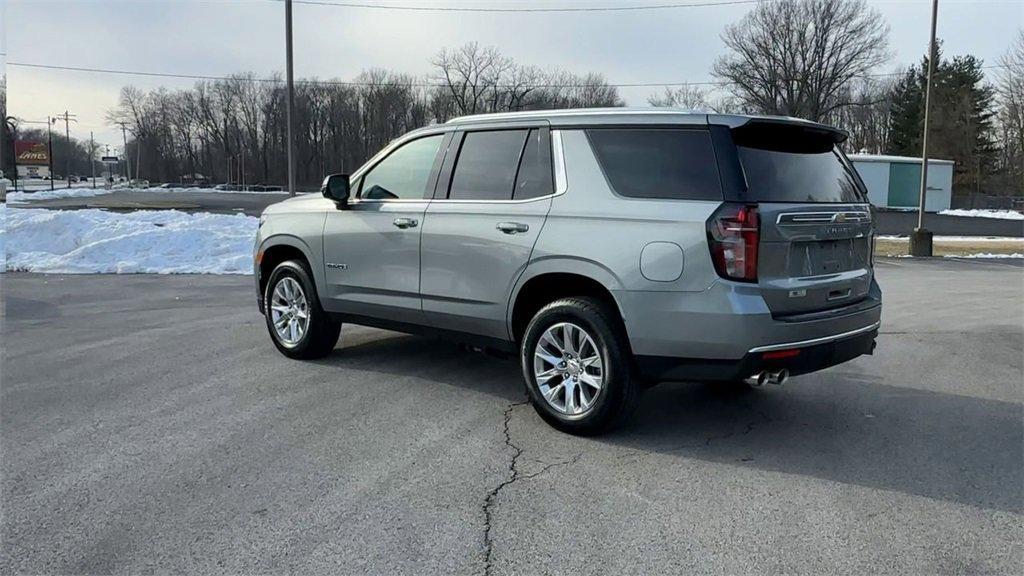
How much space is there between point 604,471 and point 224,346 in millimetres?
4663

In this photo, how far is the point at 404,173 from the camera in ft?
20.0

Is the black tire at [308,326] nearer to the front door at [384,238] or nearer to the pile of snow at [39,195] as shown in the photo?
the front door at [384,238]

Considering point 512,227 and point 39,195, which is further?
point 39,195

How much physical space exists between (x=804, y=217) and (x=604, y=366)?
147 cm

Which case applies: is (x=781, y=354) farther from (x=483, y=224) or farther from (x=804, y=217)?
(x=483, y=224)

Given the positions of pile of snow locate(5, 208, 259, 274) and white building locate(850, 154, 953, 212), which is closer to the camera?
pile of snow locate(5, 208, 259, 274)

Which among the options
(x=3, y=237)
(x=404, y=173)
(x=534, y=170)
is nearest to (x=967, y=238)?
(x=404, y=173)

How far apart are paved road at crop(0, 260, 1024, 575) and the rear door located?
28.6 inches

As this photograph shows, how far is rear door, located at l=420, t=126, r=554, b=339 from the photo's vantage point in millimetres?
5117

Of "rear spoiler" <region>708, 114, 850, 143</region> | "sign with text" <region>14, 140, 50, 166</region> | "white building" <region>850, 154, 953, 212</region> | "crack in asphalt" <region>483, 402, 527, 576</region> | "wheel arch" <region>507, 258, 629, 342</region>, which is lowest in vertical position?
"crack in asphalt" <region>483, 402, 527, 576</region>

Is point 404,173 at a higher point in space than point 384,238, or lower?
higher

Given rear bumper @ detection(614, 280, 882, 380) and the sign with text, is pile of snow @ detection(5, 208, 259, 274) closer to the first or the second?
rear bumper @ detection(614, 280, 882, 380)

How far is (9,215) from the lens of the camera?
17.8 metres

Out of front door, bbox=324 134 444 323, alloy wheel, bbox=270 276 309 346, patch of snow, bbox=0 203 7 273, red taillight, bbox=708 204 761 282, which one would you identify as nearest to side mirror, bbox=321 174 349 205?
front door, bbox=324 134 444 323
